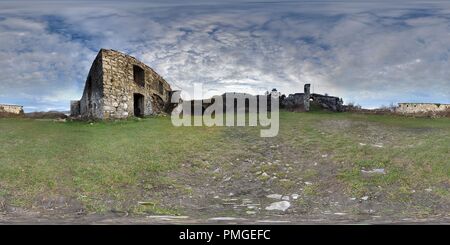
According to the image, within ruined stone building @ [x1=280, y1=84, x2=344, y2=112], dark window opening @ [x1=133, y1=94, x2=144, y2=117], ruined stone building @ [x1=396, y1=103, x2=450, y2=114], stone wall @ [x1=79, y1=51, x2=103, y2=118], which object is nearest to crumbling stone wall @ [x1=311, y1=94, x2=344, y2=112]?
ruined stone building @ [x1=280, y1=84, x2=344, y2=112]

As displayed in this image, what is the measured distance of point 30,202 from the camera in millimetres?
7027

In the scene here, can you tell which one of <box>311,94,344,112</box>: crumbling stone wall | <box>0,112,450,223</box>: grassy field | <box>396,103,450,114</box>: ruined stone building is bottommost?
<box>0,112,450,223</box>: grassy field

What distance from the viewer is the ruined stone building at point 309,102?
913 cm

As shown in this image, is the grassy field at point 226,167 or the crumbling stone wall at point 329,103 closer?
the grassy field at point 226,167

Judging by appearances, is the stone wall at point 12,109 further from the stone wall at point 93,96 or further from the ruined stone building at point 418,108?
the ruined stone building at point 418,108

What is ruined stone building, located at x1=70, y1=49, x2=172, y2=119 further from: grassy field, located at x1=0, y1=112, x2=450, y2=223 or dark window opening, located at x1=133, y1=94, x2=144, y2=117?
grassy field, located at x1=0, y1=112, x2=450, y2=223

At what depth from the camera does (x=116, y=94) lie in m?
8.80

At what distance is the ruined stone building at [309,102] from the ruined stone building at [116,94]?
263cm

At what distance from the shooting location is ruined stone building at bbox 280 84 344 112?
30.0 ft

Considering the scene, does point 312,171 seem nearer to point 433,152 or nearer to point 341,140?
point 341,140

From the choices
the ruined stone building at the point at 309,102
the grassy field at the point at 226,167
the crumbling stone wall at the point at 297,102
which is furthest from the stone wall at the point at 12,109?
the crumbling stone wall at the point at 297,102

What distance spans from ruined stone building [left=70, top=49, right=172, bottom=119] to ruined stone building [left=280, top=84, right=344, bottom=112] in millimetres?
2627

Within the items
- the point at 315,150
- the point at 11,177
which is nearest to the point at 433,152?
the point at 315,150

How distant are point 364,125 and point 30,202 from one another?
21.7ft
